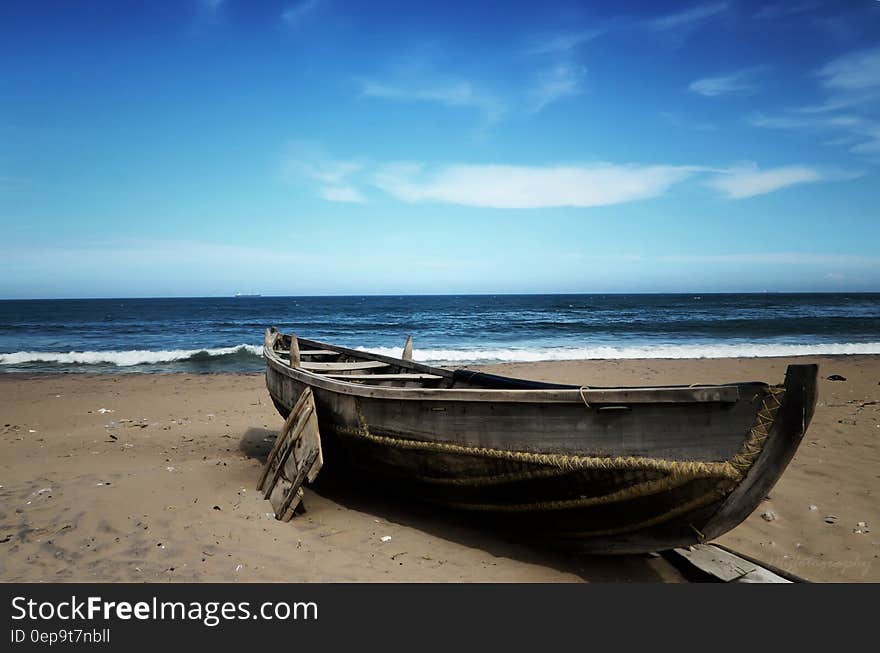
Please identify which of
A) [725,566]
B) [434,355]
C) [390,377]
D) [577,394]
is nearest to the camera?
[577,394]

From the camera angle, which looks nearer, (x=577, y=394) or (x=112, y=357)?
(x=577, y=394)

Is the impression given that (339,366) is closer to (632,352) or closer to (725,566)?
(725,566)

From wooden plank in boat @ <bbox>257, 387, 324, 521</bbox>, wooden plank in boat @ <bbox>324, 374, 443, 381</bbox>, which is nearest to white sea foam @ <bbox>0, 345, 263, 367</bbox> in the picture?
wooden plank in boat @ <bbox>324, 374, 443, 381</bbox>

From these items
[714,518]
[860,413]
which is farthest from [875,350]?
[714,518]

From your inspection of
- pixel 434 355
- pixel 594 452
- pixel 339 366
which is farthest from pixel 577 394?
pixel 434 355

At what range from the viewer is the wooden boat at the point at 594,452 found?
3148mm

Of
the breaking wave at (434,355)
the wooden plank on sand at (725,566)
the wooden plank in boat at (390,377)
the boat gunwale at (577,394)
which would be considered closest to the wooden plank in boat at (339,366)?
the wooden plank in boat at (390,377)

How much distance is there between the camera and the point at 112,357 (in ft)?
62.4

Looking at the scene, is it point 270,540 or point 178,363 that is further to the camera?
point 178,363

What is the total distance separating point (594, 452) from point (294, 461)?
2865 millimetres

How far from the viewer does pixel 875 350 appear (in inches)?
745

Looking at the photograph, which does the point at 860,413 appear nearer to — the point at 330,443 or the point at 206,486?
the point at 330,443
